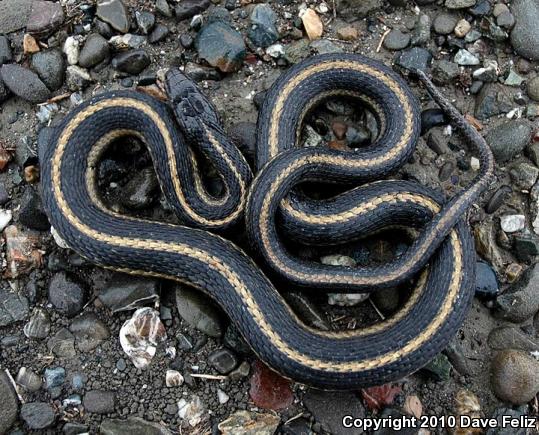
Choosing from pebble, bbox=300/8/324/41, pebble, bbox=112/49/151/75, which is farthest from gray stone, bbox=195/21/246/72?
pebble, bbox=300/8/324/41

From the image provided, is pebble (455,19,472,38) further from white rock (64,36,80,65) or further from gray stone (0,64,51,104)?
gray stone (0,64,51,104)

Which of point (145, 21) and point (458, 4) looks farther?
point (458, 4)

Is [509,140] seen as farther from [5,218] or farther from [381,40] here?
[5,218]

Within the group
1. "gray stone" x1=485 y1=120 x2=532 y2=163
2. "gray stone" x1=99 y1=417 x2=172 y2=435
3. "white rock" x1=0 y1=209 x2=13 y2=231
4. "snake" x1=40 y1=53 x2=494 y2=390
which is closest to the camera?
"snake" x1=40 y1=53 x2=494 y2=390

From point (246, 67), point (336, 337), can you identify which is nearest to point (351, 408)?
point (336, 337)

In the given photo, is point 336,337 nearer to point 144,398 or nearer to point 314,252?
point 314,252

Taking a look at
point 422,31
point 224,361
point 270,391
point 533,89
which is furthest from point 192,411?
point 533,89

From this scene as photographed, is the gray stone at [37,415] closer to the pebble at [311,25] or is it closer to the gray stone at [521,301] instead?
the gray stone at [521,301]
